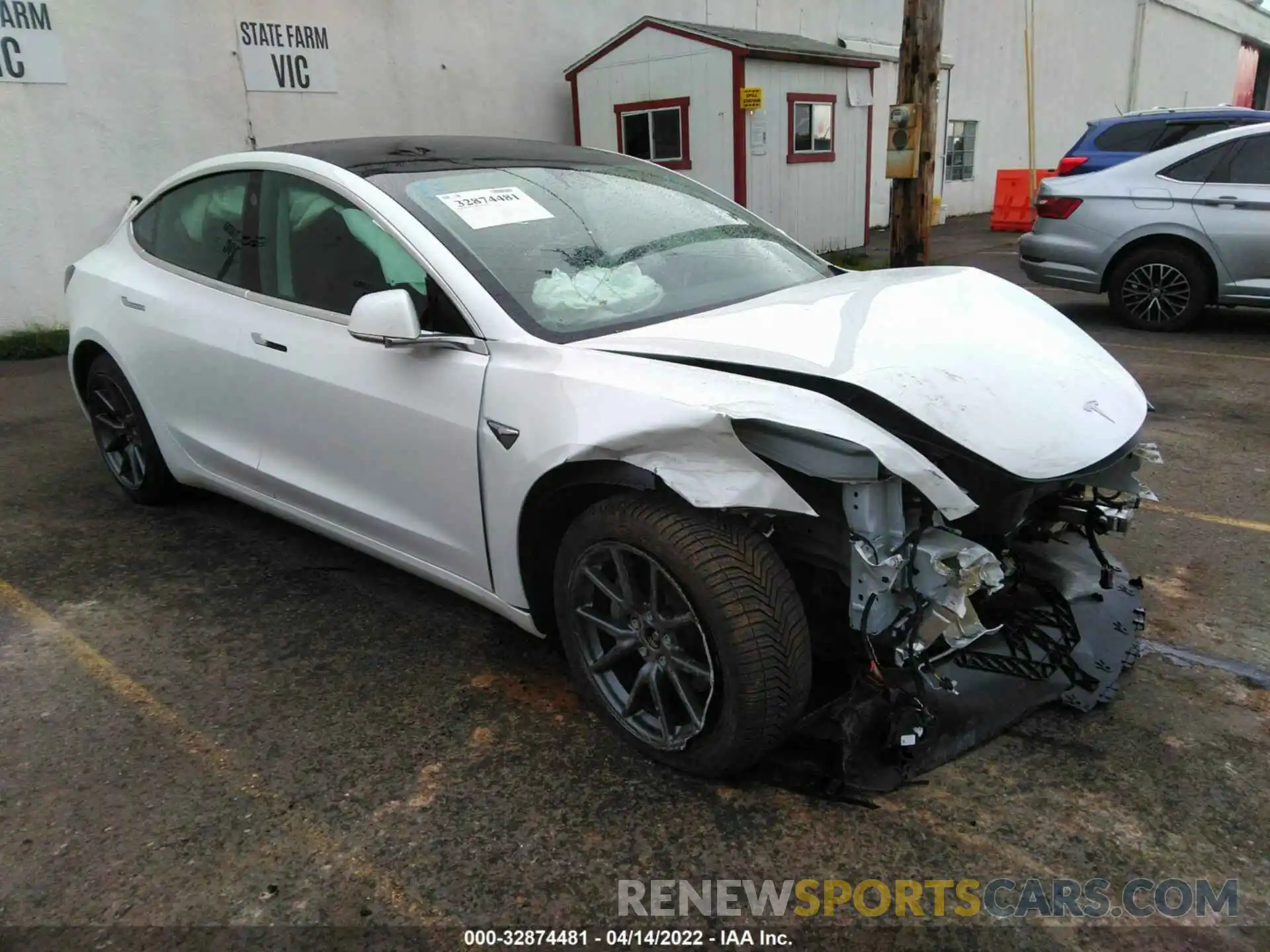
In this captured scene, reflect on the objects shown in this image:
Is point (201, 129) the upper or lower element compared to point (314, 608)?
upper

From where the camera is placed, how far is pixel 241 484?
3.67 m

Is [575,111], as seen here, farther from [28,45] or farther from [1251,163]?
[1251,163]

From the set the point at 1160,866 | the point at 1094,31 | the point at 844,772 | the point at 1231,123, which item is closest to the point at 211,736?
the point at 844,772

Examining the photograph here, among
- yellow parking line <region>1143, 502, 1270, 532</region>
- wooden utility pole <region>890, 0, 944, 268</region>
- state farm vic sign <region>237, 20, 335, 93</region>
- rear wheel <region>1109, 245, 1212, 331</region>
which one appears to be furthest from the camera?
state farm vic sign <region>237, 20, 335, 93</region>

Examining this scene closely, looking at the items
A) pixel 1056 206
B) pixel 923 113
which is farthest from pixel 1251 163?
pixel 923 113

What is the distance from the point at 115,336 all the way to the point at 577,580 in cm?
271

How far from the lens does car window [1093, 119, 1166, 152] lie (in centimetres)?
961

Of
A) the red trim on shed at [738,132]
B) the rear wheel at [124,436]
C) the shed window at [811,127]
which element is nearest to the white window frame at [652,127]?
the red trim on shed at [738,132]

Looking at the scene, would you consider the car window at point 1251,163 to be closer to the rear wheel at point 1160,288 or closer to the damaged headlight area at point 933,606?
the rear wheel at point 1160,288

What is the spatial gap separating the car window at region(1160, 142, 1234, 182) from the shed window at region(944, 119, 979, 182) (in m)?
11.0

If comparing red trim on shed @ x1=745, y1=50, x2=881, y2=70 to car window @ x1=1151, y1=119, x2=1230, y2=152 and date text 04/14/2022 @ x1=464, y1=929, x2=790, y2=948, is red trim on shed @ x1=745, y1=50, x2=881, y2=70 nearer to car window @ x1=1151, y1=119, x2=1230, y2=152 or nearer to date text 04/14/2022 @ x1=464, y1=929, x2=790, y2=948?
car window @ x1=1151, y1=119, x2=1230, y2=152

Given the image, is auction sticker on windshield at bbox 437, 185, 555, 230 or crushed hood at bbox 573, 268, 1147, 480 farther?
auction sticker on windshield at bbox 437, 185, 555, 230

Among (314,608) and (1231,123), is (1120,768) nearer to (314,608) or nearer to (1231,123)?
(314,608)

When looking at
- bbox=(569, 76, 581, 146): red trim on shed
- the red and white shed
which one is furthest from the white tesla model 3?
bbox=(569, 76, 581, 146): red trim on shed
